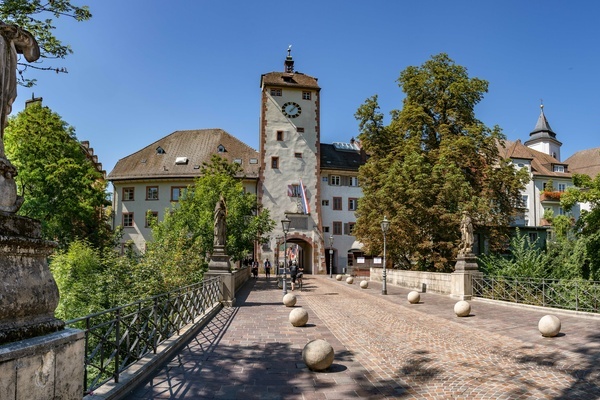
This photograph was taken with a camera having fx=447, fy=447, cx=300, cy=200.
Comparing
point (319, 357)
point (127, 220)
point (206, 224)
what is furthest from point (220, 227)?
point (127, 220)

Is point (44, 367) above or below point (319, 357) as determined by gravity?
above

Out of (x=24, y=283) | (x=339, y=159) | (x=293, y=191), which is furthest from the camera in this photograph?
(x=339, y=159)

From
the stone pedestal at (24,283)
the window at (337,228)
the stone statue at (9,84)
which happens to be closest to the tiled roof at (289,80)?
the window at (337,228)

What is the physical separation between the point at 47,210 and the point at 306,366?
1010 inches

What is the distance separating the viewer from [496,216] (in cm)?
2723

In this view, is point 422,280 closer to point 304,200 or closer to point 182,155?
point 304,200

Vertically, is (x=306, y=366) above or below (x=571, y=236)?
below

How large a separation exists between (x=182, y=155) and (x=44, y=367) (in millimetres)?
44997

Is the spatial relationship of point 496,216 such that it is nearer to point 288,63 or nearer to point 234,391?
point 234,391

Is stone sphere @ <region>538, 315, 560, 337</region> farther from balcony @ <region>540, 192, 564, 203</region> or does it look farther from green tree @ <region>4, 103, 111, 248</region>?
balcony @ <region>540, 192, 564, 203</region>

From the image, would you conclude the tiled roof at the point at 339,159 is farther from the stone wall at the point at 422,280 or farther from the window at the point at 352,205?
the stone wall at the point at 422,280

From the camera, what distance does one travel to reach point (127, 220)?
44344mm

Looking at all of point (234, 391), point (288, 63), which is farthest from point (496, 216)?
point (288, 63)

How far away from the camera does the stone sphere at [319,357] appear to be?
23.1 feet
